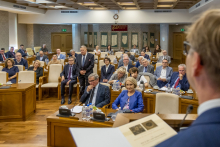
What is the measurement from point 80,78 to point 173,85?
290 centimetres

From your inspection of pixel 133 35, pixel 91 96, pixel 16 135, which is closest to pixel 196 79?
pixel 91 96

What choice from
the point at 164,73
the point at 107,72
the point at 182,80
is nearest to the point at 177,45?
the point at 164,73

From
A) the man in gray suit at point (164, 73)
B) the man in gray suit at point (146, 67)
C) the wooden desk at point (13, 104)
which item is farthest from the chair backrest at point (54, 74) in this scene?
the man in gray suit at point (164, 73)

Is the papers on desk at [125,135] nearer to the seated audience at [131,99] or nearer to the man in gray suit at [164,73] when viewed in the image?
the seated audience at [131,99]

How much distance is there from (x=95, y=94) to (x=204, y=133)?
4140mm

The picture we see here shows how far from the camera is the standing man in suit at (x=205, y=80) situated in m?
0.50

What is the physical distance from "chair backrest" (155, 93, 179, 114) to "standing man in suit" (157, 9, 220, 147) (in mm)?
3367

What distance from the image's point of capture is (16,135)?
4.45m

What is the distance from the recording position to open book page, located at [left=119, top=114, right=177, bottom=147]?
39.7 inches

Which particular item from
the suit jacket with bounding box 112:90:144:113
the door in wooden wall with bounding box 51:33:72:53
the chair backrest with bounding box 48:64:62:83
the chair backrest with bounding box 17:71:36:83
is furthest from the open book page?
the door in wooden wall with bounding box 51:33:72:53

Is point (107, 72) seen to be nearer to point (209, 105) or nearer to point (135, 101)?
point (135, 101)

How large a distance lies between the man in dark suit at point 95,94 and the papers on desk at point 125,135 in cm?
343

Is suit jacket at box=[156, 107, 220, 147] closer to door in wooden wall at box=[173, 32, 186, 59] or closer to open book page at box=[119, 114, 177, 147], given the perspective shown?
open book page at box=[119, 114, 177, 147]

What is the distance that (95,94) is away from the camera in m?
4.60
